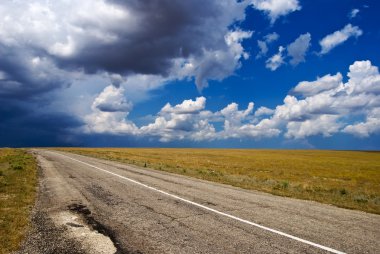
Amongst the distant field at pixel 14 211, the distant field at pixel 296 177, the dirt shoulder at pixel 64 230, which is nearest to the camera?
the dirt shoulder at pixel 64 230

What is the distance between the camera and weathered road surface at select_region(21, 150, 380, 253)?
6.79 meters

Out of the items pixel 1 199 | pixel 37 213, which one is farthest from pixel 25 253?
pixel 1 199

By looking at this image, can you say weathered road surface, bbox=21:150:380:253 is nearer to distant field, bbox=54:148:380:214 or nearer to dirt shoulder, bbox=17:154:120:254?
dirt shoulder, bbox=17:154:120:254

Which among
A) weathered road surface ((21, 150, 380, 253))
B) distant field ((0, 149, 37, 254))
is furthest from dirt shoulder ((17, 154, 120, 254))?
distant field ((0, 149, 37, 254))

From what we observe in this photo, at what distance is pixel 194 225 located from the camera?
8469mm

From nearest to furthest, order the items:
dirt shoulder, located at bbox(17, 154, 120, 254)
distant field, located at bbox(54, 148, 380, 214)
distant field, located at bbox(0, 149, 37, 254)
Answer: dirt shoulder, located at bbox(17, 154, 120, 254) → distant field, located at bbox(0, 149, 37, 254) → distant field, located at bbox(54, 148, 380, 214)

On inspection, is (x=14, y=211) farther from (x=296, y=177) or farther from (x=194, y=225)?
(x=296, y=177)

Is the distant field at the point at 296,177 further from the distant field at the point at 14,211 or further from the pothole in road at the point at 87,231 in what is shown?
the distant field at the point at 14,211

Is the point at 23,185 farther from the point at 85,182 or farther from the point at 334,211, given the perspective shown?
the point at 334,211

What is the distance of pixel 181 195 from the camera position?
43.7 feet

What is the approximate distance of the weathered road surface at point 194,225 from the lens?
6789 mm

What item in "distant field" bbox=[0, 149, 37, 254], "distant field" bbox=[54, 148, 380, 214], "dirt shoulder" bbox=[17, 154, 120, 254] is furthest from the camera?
"distant field" bbox=[54, 148, 380, 214]

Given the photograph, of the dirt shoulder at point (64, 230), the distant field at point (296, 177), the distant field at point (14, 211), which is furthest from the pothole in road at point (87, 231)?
the distant field at point (296, 177)

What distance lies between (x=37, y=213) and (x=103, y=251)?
4.57 metres
